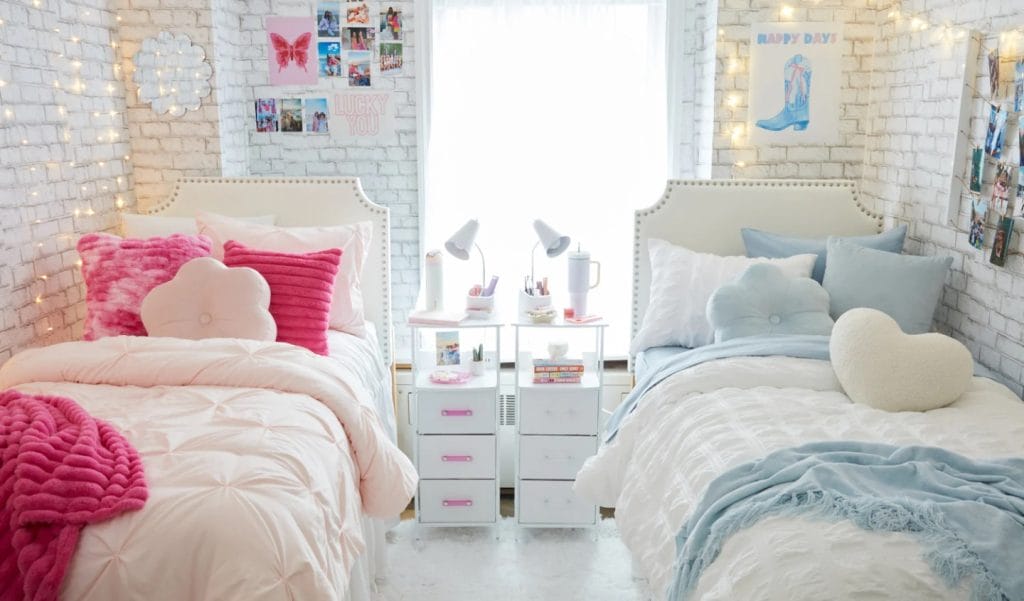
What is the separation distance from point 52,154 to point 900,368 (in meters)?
2.84

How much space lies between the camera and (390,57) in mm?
3949

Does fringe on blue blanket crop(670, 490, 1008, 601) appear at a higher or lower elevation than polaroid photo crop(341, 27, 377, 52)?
lower

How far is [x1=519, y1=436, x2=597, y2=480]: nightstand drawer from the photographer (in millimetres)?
3434

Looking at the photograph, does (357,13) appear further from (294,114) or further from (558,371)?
(558,371)

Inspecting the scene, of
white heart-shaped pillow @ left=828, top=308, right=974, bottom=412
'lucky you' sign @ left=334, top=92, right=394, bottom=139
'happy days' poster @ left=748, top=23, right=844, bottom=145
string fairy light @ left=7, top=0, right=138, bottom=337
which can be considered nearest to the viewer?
white heart-shaped pillow @ left=828, top=308, right=974, bottom=412

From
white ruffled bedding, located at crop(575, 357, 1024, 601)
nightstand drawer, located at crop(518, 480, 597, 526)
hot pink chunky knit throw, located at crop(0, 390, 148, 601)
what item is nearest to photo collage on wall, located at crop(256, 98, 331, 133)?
nightstand drawer, located at crop(518, 480, 597, 526)

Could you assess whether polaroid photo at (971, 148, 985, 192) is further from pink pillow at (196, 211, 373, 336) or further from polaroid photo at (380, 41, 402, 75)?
polaroid photo at (380, 41, 402, 75)

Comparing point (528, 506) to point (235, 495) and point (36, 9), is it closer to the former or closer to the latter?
point (235, 495)

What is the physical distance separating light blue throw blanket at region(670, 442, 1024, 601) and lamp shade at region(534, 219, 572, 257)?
5.38ft

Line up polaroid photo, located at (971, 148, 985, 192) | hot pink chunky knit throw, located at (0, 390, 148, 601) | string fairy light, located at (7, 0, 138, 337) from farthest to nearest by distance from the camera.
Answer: string fairy light, located at (7, 0, 138, 337) → polaroid photo, located at (971, 148, 985, 192) → hot pink chunky knit throw, located at (0, 390, 148, 601)

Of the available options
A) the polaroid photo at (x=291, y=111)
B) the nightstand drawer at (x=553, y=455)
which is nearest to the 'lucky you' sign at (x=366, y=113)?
the polaroid photo at (x=291, y=111)

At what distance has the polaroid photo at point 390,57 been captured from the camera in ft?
12.9

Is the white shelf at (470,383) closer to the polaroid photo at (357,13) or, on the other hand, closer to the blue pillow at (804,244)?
the blue pillow at (804,244)

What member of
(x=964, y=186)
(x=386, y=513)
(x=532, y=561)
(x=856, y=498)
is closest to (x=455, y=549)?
(x=532, y=561)
